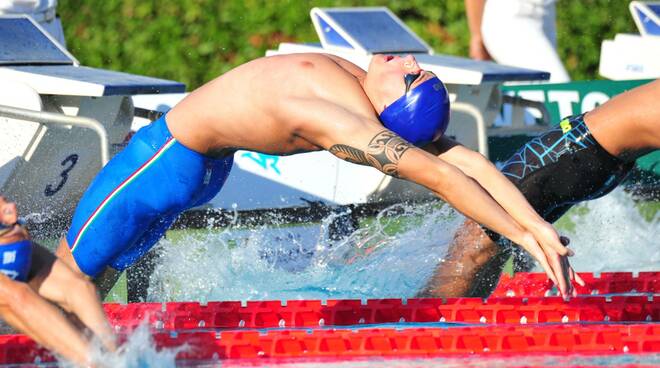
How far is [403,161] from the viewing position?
352 cm

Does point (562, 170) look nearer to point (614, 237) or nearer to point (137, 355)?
point (614, 237)

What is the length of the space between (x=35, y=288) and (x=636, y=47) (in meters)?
5.89

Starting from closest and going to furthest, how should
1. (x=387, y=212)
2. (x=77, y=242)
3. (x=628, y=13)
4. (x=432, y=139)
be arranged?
(x=432, y=139) < (x=77, y=242) < (x=387, y=212) < (x=628, y=13)

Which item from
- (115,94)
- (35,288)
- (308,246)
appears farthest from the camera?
(308,246)

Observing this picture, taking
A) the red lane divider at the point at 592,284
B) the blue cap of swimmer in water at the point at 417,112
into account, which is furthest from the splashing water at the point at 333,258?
the blue cap of swimmer in water at the point at 417,112

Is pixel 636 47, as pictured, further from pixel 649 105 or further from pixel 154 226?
pixel 154 226

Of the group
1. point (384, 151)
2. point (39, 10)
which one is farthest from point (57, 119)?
point (384, 151)

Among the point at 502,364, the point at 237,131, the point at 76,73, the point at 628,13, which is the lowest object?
the point at 628,13

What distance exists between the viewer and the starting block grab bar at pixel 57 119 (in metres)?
5.16

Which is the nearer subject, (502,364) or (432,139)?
(502,364)

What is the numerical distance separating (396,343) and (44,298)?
39.4 inches

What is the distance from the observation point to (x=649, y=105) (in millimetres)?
4344

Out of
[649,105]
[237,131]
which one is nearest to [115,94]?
[237,131]

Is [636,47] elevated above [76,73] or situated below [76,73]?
below
